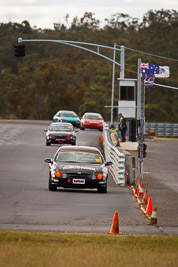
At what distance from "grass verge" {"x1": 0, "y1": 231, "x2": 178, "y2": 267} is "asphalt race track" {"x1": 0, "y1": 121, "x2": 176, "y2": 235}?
149 centimetres

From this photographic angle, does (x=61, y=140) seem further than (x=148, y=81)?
Yes

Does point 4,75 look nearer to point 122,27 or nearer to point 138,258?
point 122,27

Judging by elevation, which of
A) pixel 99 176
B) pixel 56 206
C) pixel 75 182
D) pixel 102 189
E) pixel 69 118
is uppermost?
pixel 99 176

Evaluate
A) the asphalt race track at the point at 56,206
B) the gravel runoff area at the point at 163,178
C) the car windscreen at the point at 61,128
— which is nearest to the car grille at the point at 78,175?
the asphalt race track at the point at 56,206

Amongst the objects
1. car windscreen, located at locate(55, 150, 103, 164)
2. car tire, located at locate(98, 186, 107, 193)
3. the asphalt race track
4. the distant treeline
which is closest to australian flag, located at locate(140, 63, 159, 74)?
the asphalt race track

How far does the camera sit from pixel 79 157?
76.2 feet

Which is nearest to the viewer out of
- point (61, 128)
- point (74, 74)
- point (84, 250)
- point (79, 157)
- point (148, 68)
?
point (84, 250)

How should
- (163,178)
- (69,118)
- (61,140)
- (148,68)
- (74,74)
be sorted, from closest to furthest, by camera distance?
(163,178), (148,68), (61,140), (69,118), (74,74)

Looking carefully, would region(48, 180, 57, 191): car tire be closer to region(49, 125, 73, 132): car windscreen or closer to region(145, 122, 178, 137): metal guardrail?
region(49, 125, 73, 132): car windscreen

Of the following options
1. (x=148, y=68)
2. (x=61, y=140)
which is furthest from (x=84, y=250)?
(x=61, y=140)

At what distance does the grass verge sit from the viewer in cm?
1013

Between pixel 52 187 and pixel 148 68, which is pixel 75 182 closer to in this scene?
pixel 52 187

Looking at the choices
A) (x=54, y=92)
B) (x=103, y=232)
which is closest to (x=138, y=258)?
(x=103, y=232)

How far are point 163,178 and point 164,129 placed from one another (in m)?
40.2
